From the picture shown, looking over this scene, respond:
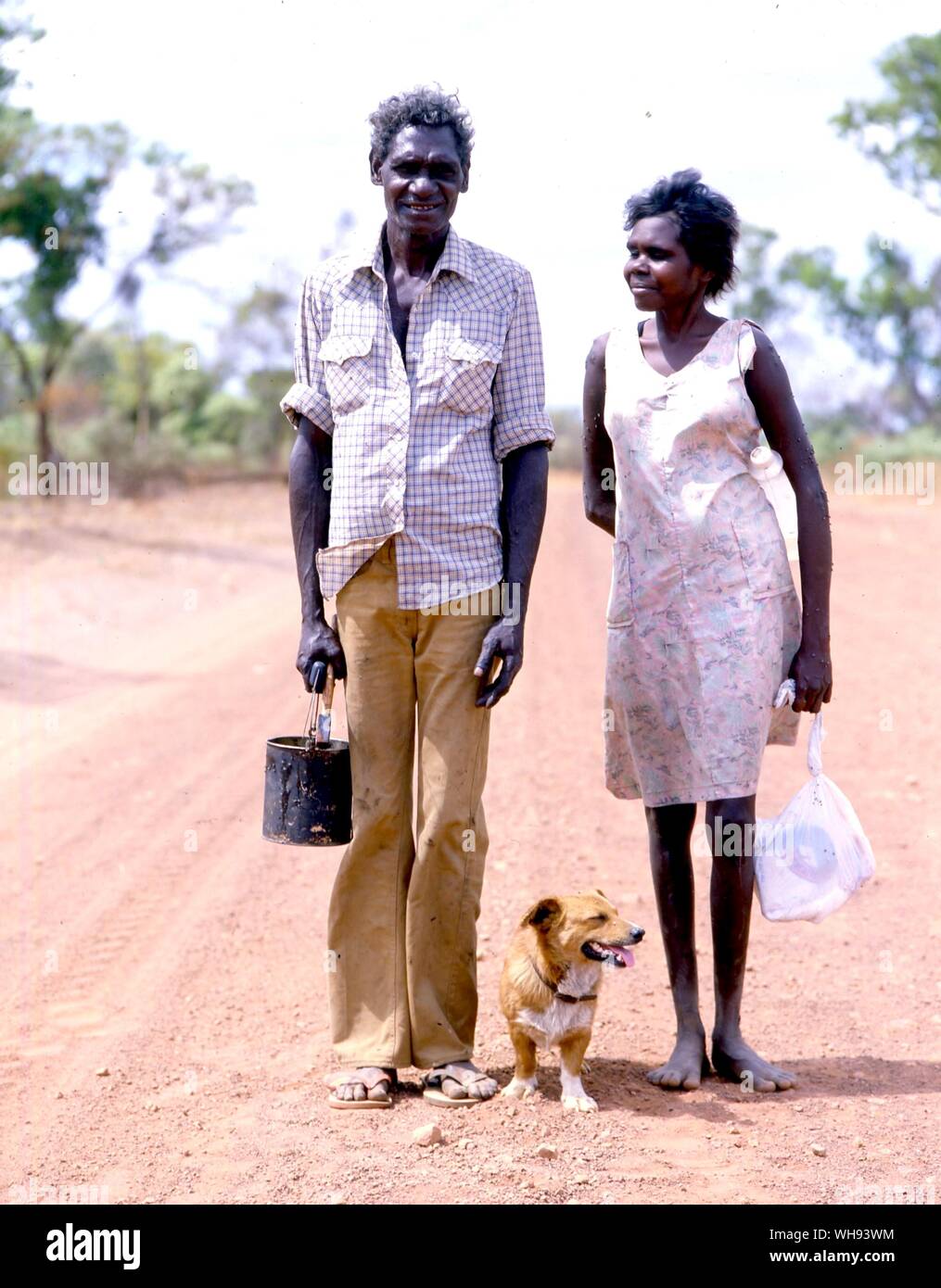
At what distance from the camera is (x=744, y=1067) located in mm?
4027

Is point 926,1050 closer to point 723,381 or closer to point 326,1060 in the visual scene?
point 326,1060

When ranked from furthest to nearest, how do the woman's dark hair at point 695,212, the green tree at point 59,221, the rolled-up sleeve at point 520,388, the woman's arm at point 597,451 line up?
1. the green tree at point 59,221
2. the woman's arm at point 597,451
3. the woman's dark hair at point 695,212
4. the rolled-up sleeve at point 520,388

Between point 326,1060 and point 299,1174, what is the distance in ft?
2.85

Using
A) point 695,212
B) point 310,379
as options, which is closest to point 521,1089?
point 310,379

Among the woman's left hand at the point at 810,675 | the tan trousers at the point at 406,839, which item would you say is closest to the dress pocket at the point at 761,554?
the woman's left hand at the point at 810,675

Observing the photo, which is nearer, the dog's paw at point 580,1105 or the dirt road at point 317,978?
the dirt road at point 317,978

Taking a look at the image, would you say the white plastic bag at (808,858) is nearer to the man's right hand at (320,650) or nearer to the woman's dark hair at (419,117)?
the man's right hand at (320,650)

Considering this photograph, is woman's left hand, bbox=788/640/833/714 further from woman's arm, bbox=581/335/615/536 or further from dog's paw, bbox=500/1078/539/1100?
dog's paw, bbox=500/1078/539/1100

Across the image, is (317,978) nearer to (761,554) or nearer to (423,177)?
(761,554)

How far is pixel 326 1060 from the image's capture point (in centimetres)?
426

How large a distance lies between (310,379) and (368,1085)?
176 cm

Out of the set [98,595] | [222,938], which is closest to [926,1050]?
[222,938]

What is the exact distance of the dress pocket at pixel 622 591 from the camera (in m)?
4.07

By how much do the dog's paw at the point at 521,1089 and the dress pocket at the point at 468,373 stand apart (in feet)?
5.47
